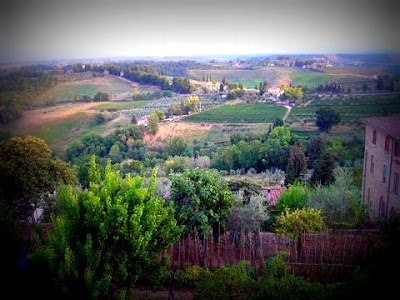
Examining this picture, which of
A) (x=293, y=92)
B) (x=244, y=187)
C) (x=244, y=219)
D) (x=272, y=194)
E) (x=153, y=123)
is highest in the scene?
(x=293, y=92)

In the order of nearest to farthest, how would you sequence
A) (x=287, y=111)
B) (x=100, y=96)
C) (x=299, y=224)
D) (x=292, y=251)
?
(x=299, y=224) < (x=292, y=251) < (x=100, y=96) < (x=287, y=111)

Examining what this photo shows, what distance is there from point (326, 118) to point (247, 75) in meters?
4.29

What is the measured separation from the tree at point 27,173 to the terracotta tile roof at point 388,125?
8157 mm

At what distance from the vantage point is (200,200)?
8.10 m

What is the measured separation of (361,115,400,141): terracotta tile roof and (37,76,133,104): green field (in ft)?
35.1

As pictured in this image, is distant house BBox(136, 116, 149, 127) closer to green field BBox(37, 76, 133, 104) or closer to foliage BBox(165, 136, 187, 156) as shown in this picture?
foliage BBox(165, 136, 187, 156)

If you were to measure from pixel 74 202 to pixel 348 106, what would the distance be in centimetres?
1551

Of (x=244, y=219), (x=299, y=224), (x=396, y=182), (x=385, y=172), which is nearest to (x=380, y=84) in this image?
(x=385, y=172)

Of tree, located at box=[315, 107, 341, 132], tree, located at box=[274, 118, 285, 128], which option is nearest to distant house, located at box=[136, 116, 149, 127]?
tree, located at box=[274, 118, 285, 128]

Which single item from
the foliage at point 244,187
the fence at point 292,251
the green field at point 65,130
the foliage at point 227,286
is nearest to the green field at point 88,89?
the green field at point 65,130

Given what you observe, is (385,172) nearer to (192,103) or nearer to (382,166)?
(382,166)

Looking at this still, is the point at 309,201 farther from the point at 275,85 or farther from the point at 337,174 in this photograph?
the point at 275,85

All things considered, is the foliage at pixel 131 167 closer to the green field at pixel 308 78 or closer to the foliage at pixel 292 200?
the foliage at pixel 292 200

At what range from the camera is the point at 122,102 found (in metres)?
18.5
